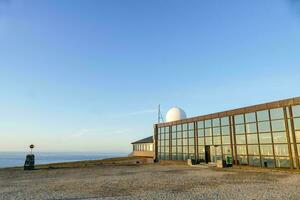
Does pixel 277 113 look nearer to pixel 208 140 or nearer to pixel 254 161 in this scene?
pixel 254 161

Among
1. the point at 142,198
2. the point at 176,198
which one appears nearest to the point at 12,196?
the point at 142,198

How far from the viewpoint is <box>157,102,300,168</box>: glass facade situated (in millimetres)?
22680

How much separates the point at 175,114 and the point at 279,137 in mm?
24332

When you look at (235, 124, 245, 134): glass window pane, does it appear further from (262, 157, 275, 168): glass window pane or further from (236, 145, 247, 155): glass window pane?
(262, 157, 275, 168): glass window pane

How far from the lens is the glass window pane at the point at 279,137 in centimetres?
2305

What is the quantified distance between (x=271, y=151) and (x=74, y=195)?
2077cm

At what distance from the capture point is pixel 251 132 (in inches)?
1045

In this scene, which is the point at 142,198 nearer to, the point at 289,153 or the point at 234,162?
the point at 289,153

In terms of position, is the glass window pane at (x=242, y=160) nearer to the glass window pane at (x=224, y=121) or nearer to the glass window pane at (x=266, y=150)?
the glass window pane at (x=266, y=150)

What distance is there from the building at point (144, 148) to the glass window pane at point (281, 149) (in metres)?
32.3

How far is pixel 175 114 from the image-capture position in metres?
46.3

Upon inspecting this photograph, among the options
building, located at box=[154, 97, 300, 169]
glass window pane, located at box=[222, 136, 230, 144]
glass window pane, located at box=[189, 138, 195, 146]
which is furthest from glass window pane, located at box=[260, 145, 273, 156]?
glass window pane, located at box=[189, 138, 195, 146]

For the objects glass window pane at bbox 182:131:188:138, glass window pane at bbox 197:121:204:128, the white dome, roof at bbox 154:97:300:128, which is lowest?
glass window pane at bbox 182:131:188:138

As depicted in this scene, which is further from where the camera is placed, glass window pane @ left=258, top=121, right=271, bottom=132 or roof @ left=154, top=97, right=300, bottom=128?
glass window pane @ left=258, top=121, right=271, bottom=132
